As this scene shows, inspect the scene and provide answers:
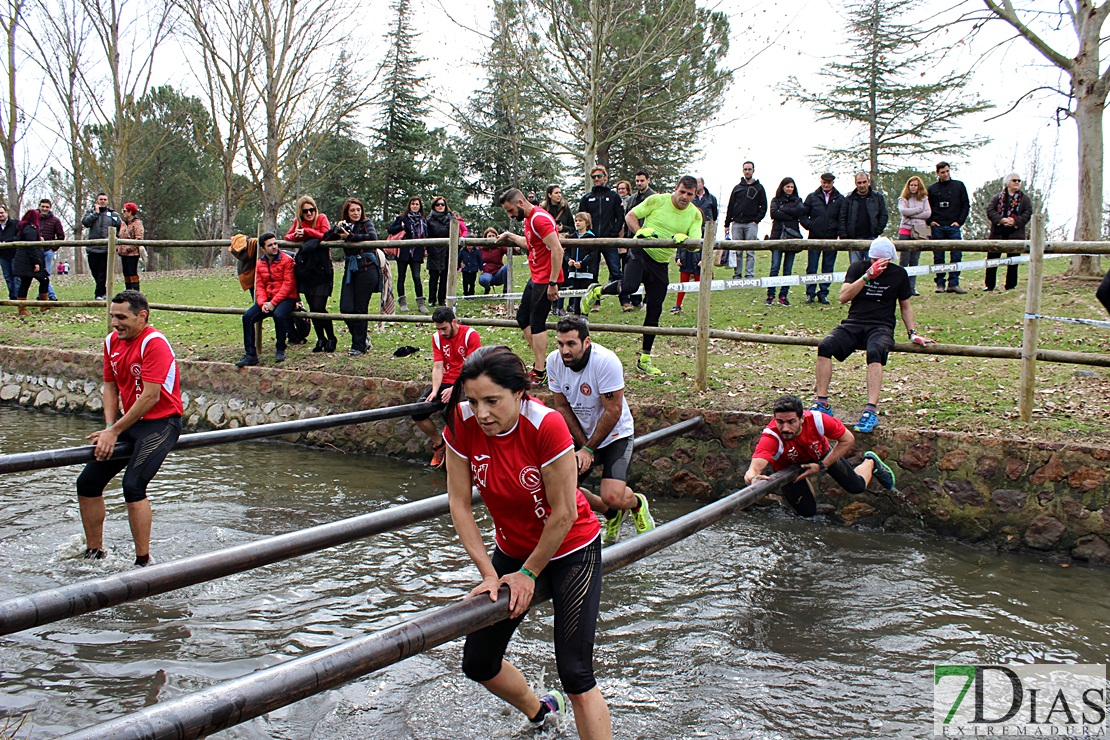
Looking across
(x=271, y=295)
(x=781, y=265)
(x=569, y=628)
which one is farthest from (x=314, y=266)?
(x=569, y=628)

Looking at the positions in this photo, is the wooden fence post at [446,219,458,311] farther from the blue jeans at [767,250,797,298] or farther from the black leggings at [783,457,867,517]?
the blue jeans at [767,250,797,298]

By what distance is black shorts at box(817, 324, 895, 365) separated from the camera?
7.59 metres

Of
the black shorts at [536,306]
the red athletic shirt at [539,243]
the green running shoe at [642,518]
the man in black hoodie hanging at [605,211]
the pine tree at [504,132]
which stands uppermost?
the pine tree at [504,132]

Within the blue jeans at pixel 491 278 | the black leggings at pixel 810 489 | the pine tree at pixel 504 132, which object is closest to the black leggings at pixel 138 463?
the black leggings at pixel 810 489

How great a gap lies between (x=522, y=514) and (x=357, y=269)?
328 inches

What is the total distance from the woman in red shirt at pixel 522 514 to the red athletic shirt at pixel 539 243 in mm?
5030

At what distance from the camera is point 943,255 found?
555 inches

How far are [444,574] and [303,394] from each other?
15.7 feet

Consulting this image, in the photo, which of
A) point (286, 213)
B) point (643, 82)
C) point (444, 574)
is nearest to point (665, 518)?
point (444, 574)

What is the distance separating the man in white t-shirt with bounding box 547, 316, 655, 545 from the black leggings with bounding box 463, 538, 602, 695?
85.5 inches

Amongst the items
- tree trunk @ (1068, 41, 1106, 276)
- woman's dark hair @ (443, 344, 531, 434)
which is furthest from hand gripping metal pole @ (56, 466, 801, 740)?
tree trunk @ (1068, 41, 1106, 276)

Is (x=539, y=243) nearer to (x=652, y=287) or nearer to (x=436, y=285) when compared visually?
(x=652, y=287)

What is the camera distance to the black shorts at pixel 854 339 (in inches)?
299

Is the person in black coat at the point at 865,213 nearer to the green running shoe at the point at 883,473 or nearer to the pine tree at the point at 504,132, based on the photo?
the green running shoe at the point at 883,473
